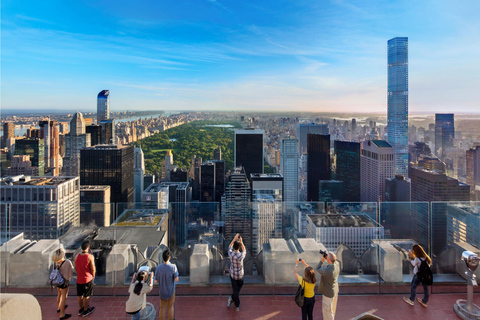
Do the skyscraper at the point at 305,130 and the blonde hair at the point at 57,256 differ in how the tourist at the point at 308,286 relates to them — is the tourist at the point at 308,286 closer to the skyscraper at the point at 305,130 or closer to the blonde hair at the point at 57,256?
the blonde hair at the point at 57,256

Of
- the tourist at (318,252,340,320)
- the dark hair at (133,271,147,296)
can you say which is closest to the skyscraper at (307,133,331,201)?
the tourist at (318,252,340,320)

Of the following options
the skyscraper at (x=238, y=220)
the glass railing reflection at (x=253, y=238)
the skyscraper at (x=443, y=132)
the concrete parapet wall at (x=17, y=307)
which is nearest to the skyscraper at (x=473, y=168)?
the skyscraper at (x=443, y=132)

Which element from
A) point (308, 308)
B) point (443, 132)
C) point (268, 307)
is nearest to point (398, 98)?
point (443, 132)

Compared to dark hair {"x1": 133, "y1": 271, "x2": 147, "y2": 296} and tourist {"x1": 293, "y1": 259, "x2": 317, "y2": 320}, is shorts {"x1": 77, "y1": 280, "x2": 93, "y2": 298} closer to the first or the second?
dark hair {"x1": 133, "y1": 271, "x2": 147, "y2": 296}

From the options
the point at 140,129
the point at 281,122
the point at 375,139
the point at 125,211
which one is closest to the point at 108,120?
the point at 140,129

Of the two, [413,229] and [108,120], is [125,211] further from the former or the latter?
[108,120]

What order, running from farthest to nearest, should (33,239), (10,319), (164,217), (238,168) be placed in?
(238,168) < (164,217) < (33,239) < (10,319)
